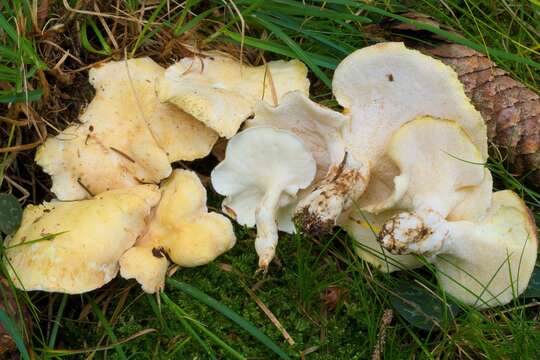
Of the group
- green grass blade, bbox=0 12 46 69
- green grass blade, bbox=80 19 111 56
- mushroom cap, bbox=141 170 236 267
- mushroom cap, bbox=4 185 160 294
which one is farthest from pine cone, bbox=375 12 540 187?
green grass blade, bbox=0 12 46 69

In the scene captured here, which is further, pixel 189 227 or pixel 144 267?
pixel 189 227

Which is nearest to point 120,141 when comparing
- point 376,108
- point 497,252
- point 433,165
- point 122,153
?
point 122,153

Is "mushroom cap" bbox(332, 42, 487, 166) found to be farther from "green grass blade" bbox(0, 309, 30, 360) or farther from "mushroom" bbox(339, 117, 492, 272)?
"green grass blade" bbox(0, 309, 30, 360)

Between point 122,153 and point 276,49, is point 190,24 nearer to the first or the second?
point 276,49

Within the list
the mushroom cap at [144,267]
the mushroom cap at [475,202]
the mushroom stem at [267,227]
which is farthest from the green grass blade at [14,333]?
the mushroom cap at [475,202]

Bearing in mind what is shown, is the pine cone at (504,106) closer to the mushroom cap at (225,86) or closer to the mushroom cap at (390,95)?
the mushroom cap at (390,95)

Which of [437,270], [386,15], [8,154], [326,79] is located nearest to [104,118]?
[8,154]
